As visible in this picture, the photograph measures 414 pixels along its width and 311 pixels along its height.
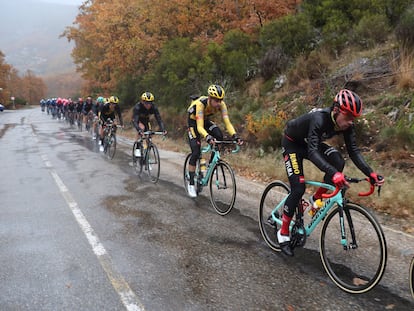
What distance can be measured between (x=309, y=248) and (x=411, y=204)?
239 cm

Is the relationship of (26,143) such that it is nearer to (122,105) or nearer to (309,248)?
(122,105)

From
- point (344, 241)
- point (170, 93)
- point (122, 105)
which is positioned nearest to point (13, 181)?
point (344, 241)

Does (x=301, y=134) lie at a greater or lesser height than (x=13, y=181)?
greater

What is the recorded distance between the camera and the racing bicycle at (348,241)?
3523 millimetres

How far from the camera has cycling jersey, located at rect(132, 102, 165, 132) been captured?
915cm

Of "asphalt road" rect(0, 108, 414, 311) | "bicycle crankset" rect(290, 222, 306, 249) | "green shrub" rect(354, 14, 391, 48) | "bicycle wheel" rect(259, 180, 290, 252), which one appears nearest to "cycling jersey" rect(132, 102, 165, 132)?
"asphalt road" rect(0, 108, 414, 311)

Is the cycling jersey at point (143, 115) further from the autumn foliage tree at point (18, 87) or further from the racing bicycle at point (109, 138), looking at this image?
the autumn foliage tree at point (18, 87)

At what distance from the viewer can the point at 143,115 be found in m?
9.63

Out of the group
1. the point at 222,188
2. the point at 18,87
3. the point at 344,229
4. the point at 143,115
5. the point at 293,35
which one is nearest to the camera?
the point at 344,229

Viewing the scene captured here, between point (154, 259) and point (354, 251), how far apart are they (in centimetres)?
244

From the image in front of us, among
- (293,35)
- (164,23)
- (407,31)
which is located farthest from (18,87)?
(407,31)

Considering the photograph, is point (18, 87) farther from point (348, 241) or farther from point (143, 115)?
point (348, 241)

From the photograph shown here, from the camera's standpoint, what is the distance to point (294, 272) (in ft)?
13.5

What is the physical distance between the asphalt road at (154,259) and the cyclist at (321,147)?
68 centimetres
